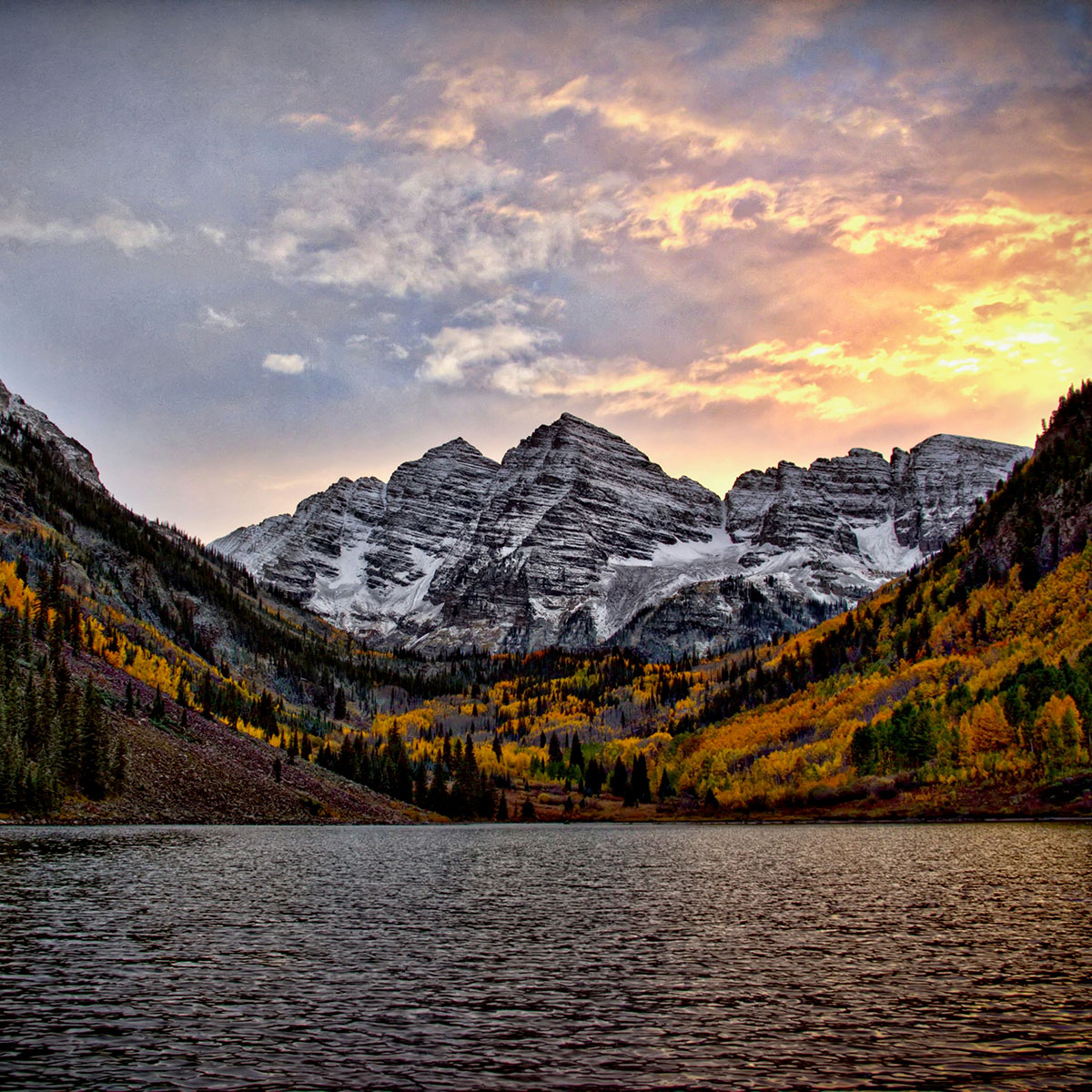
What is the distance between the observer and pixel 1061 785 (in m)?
123

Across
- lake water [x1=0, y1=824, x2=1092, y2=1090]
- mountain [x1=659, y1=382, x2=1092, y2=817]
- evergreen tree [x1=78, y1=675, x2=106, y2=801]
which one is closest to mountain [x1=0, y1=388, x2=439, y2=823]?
evergreen tree [x1=78, y1=675, x2=106, y2=801]

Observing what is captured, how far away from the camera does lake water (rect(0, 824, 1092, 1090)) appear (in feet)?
62.1

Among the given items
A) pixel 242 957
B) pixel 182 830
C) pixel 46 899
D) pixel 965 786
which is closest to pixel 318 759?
pixel 182 830

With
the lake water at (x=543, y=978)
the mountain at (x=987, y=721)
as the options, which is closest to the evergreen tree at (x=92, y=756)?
the lake water at (x=543, y=978)

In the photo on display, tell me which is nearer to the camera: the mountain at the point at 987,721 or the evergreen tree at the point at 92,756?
the evergreen tree at the point at 92,756

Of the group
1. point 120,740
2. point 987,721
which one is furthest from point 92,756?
point 987,721

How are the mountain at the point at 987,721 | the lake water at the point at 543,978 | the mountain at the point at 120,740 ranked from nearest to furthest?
1. the lake water at the point at 543,978
2. the mountain at the point at 120,740
3. the mountain at the point at 987,721

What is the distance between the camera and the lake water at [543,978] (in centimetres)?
1894

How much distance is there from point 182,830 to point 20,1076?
88781mm

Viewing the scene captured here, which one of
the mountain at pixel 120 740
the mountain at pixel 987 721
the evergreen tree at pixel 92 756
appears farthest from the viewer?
the mountain at pixel 987 721

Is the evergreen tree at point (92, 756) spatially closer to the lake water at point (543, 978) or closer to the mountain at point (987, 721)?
the lake water at point (543, 978)

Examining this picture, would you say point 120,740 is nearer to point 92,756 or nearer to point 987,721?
point 92,756

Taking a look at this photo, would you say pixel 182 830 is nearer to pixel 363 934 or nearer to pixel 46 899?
pixel 46 899

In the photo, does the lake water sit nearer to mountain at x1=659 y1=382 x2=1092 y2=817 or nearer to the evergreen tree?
the evergreen tree
